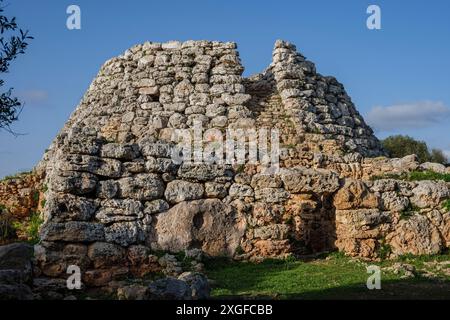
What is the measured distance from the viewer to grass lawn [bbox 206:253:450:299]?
34.3 ft

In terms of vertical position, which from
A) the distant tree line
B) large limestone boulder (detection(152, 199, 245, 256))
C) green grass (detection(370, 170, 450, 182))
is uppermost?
the distant tree line

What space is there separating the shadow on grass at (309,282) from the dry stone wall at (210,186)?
907 millimetres

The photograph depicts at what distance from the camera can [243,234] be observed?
47.0 ft

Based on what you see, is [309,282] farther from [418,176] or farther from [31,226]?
[31,226]

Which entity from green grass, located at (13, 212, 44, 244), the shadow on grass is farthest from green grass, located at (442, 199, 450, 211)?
green grass, located at (13, 212, 44, 244)

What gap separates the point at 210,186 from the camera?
14609mm

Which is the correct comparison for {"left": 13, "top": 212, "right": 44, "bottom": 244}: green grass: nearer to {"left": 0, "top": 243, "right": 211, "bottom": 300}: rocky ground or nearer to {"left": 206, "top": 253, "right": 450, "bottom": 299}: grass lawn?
{"left": 0, "top": 243, "right": 211, "bottom": 300}: rocky ground

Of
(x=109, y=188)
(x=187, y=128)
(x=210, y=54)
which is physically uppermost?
(x=210, y=54)

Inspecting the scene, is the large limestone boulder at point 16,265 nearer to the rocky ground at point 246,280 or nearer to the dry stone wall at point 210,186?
the rocky ground at point 246,280

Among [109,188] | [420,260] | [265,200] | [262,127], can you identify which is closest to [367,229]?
[420,260]

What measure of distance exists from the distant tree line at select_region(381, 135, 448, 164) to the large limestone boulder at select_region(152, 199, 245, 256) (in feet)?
51.5
